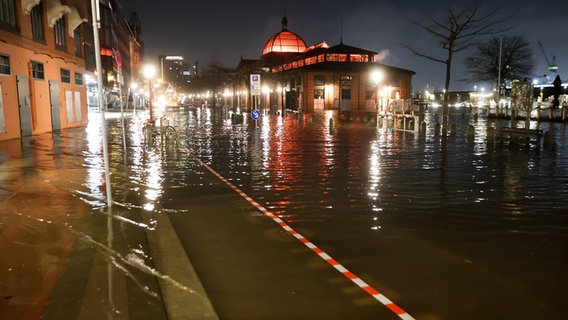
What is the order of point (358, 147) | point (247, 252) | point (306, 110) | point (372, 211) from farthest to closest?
point (306, 110) → point (358, 147) → point (372, 211) → point (247, 252)

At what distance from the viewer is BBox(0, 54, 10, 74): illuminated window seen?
2165 cm

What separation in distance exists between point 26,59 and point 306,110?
46269mm

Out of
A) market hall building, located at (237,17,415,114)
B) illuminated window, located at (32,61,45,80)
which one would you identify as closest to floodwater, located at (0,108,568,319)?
illuminated window, located at (32,61,45,80)

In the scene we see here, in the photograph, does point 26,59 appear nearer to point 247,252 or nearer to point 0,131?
point 0,131

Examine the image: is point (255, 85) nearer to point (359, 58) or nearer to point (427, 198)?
point (427, 198)

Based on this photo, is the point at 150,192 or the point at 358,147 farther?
the point at 358,147

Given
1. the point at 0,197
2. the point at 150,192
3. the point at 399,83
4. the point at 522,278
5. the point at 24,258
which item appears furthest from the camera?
the point at 399,83

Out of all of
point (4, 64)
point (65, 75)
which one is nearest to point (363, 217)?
point (4, 64)

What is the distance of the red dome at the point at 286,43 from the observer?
284 ft

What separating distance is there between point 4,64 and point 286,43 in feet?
224

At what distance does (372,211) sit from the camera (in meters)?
8.88

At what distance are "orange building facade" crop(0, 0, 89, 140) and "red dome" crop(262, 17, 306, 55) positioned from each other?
177ft

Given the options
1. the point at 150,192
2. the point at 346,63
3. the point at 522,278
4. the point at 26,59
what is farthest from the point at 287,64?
the point at 522,278

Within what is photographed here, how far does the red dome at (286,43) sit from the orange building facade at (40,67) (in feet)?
177
